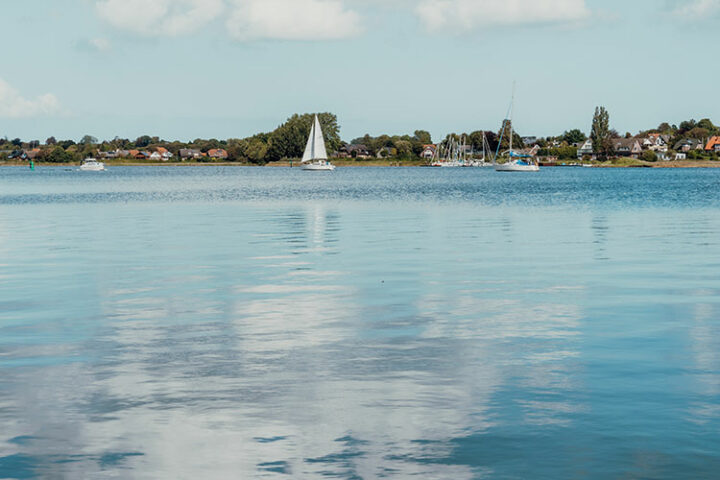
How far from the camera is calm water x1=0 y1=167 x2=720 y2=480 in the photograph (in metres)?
11.4

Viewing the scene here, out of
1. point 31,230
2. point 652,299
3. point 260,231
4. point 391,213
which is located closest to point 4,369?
point 652,299

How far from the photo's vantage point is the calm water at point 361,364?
11.4 metres

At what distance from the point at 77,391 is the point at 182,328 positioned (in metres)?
5.96

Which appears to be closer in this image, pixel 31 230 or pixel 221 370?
pixel 221 370

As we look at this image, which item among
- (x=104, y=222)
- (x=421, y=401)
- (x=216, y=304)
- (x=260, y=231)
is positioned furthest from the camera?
(x=104, y=222)

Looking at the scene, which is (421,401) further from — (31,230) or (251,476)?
(31,230)

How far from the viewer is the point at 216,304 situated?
2408cm

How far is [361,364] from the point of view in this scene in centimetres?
1662

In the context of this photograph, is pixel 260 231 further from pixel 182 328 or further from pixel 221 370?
pixel 221 370

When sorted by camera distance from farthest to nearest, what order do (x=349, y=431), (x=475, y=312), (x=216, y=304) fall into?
(x=216, y=304) < (x=475, y=312) < (x=349, y=431)

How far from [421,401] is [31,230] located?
146 feet

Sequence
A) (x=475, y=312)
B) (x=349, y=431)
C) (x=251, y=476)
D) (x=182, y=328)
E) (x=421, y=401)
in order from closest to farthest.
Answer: (x=251, y=476), (x=349, y=431), (x=421, y=401), (x=182, y=328), (x=475, y=312)

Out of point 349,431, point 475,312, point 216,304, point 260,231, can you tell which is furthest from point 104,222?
point 349,431

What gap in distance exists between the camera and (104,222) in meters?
60.2
